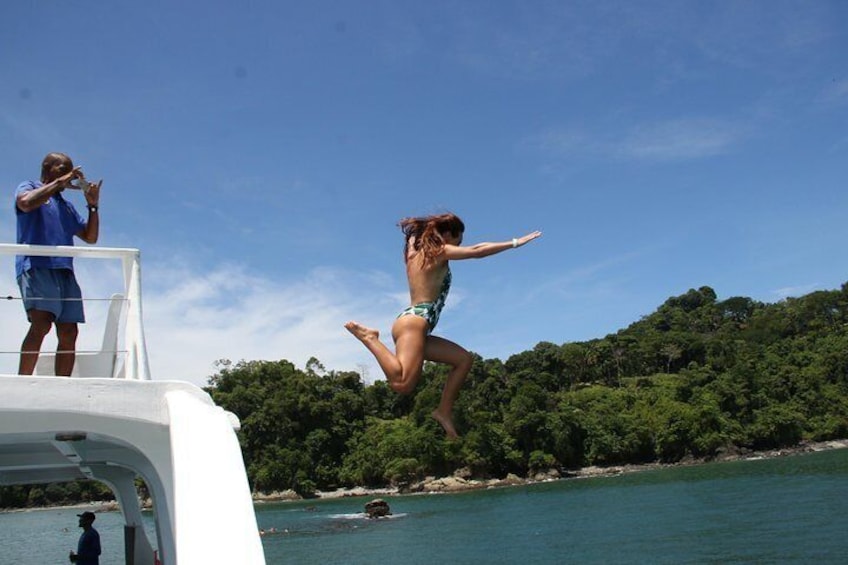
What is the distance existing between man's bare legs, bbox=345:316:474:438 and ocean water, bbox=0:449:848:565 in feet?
86.1

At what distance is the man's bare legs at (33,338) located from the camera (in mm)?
4535

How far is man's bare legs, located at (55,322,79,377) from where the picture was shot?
471cm

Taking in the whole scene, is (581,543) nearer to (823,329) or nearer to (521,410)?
(521,410)

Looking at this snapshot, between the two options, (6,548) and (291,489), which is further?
(291,489)

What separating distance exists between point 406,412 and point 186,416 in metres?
94.5

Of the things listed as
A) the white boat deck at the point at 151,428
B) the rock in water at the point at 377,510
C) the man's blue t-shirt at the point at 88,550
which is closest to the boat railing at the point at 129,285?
the white boat deck at the point at 151,428

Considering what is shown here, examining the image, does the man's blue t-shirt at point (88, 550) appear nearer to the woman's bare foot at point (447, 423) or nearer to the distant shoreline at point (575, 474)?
the woman's bare foot at point (447, 423)

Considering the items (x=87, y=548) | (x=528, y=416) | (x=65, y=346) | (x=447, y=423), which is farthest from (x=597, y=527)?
(x=528, y=416)

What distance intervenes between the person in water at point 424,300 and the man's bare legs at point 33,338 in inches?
82.0

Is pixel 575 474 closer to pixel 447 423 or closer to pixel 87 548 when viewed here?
pixel 87 548

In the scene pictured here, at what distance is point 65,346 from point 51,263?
560 mm

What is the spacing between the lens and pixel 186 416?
3.52 metres

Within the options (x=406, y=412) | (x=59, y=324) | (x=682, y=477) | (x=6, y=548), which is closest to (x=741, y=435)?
(x=682, y=477)

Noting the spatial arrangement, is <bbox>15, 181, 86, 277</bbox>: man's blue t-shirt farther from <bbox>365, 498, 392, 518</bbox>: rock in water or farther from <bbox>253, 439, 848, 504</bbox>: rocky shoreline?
<bbox>253, 439, 848, 504</bbox>: rocky shoreline
